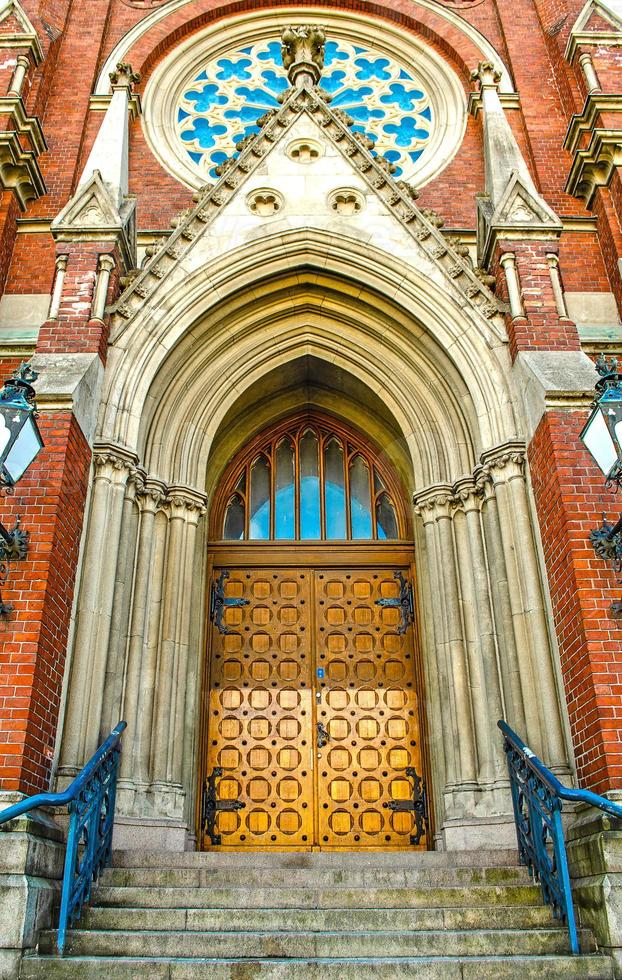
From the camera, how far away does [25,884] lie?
4.75 metres

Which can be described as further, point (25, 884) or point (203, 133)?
point (203, 133)

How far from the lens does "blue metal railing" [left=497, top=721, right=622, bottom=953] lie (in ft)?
16.2

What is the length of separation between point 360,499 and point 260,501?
3.77 ft

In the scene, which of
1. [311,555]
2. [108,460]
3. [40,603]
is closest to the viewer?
[40,603]

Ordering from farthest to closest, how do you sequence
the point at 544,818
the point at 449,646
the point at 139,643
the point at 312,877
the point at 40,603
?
1. the point at 449,646
2. the point at 139,643
3. the point at 40,603
4. the point at 312,877
5. the point at 544,818

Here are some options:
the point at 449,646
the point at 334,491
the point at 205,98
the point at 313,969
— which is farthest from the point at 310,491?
the point at 205,98

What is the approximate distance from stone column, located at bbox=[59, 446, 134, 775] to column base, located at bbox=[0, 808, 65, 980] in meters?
1.12

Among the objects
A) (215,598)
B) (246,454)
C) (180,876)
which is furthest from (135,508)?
(180,876)

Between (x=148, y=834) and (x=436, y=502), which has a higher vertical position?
(x=436, y=502)

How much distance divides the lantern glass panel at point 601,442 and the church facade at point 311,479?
2.42 ft

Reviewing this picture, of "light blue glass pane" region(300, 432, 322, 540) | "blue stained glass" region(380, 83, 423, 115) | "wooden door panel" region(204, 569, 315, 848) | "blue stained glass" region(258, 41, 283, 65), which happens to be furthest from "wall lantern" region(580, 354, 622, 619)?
"blue stained glass" region(258, 41, 283, 65)

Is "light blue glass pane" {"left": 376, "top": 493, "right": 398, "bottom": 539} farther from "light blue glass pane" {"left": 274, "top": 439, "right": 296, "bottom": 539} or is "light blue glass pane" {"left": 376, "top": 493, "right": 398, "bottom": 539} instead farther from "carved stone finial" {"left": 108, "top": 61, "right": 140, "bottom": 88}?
"carved stone finial" {"left": 108, "top": 61, "right": 140, "bottom": 88}

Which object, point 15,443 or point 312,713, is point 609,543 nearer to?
point 312,713

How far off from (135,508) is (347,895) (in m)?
4.03
